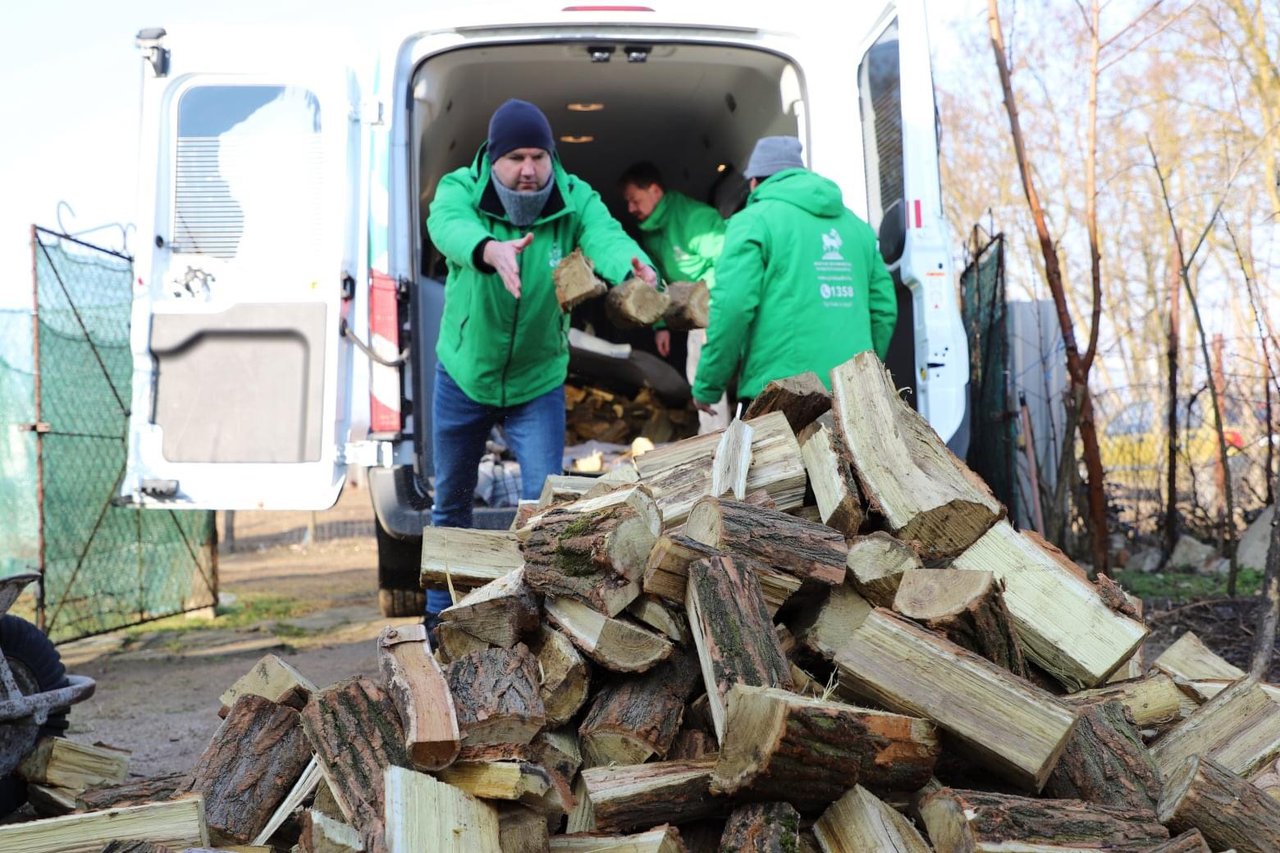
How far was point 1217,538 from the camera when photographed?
6.55m

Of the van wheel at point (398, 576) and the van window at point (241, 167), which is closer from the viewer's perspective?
the van window at point (241, 167)

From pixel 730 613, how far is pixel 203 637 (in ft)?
17.3

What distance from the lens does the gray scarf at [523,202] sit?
11.5ft

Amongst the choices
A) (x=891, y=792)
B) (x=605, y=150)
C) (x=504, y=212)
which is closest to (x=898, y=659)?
(x=891, y=792)

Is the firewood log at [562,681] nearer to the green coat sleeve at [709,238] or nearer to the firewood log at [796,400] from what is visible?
the firewood log at [796,400]

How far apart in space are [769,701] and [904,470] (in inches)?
31.5

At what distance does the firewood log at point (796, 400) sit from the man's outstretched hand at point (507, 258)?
0.88 meters

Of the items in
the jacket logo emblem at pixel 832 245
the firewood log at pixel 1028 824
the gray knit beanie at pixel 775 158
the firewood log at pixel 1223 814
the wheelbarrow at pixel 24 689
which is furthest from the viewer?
the gray knit beanie at pixel 775 158

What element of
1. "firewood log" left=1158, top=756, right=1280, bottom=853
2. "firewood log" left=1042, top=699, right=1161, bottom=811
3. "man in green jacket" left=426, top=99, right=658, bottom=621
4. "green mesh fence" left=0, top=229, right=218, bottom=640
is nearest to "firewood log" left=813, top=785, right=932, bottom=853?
"firewood log" left=1042, top=699, right=1161, bottom=811

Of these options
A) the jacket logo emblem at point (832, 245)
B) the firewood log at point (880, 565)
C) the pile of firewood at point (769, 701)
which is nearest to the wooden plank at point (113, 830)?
the pile of firewood at point (769, 701)

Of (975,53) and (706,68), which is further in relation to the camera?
(975,53)

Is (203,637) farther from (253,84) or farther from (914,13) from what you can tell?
(914,13)

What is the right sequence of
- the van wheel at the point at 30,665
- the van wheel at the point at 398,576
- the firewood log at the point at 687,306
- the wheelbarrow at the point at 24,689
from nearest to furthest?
the wheelbarrow at the point at 24,689 < the van wheel at the point at 30,665 < the firewood log at the point at 687,306 < the van wheel at the point at 398,576

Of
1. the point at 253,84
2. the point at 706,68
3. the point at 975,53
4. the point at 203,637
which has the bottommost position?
the point at 203,637
